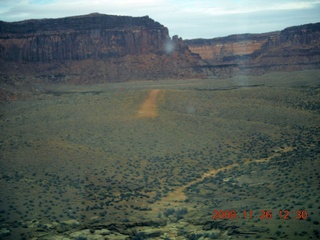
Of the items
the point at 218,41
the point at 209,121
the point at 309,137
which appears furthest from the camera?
the point at 218,41

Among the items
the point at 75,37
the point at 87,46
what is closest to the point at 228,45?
the point at 87,46

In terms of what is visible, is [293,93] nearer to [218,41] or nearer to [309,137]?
[309,137]

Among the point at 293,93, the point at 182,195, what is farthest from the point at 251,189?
the point at 293,93

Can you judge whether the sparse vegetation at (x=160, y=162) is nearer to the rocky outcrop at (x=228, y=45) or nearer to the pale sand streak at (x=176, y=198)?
the pale sand streak at (x=176, y=198)

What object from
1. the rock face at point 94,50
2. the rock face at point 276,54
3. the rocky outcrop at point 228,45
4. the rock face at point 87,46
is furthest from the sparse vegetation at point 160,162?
the rocky outcrop at point 228,45

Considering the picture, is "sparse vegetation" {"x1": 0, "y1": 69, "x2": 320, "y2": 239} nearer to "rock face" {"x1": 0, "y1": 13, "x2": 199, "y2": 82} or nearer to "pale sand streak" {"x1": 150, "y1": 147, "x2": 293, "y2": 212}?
"pale sand streak" {"x1": 150, "y1": 147, "x2": 293, "y2": 212}
